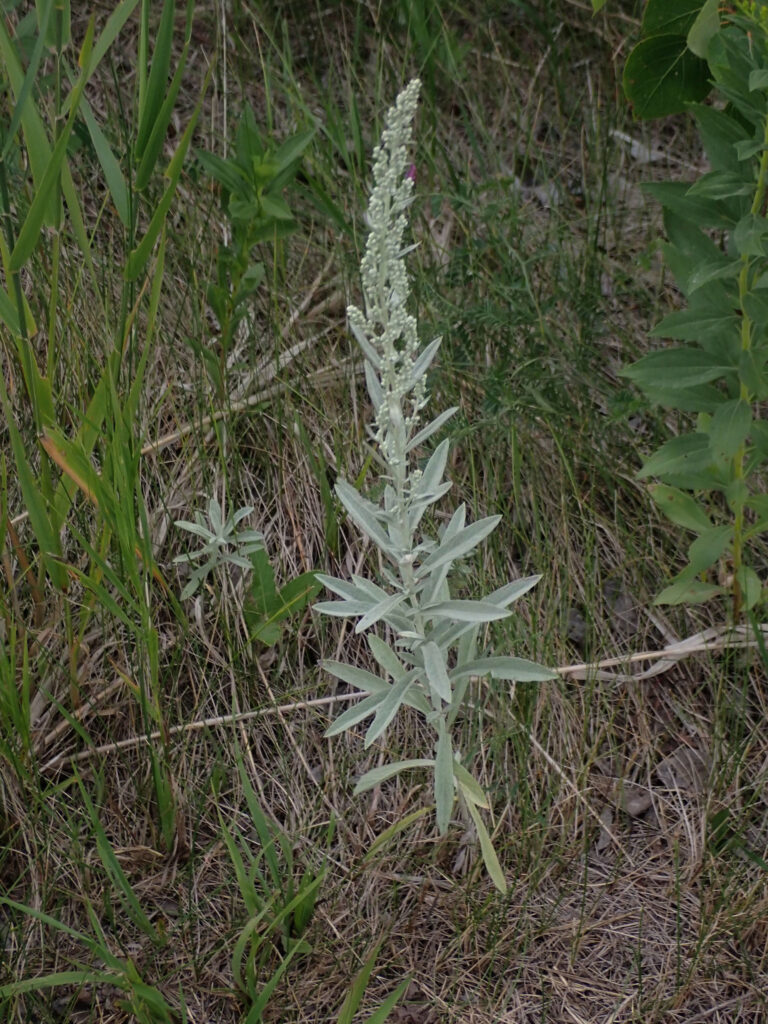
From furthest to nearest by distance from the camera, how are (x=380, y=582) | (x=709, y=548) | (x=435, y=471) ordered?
(x=380, y=582) < (x=709, y=548) < (x=435, y=471)

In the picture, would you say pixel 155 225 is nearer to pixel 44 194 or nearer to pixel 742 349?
pixel 44 194

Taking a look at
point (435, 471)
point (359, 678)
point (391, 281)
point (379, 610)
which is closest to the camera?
point (391, 281)

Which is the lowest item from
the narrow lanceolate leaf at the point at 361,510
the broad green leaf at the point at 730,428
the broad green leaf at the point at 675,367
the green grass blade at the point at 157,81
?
the broad green leaf at the point at 730,428

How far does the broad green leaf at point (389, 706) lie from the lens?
1704 mm

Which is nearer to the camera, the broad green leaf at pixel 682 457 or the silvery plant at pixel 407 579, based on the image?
the silvery plant at pixel 407 579

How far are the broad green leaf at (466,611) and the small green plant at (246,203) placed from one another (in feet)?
3.04

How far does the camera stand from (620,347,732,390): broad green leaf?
6.62 feet

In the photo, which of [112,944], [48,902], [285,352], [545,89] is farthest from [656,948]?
[545,89]

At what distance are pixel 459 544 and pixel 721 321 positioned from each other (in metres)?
0.69

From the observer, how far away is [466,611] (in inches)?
67.5

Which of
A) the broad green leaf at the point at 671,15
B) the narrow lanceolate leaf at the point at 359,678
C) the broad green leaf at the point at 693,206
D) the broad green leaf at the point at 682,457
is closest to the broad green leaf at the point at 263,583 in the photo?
the narrow lanceolate leaf at the point at 359,678

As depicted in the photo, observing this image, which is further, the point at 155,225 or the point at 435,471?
the point at 155,225

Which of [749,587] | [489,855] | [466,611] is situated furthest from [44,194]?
[749,587]

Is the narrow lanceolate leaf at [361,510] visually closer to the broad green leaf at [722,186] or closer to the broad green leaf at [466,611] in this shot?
the broad green leaf at [466,611]
